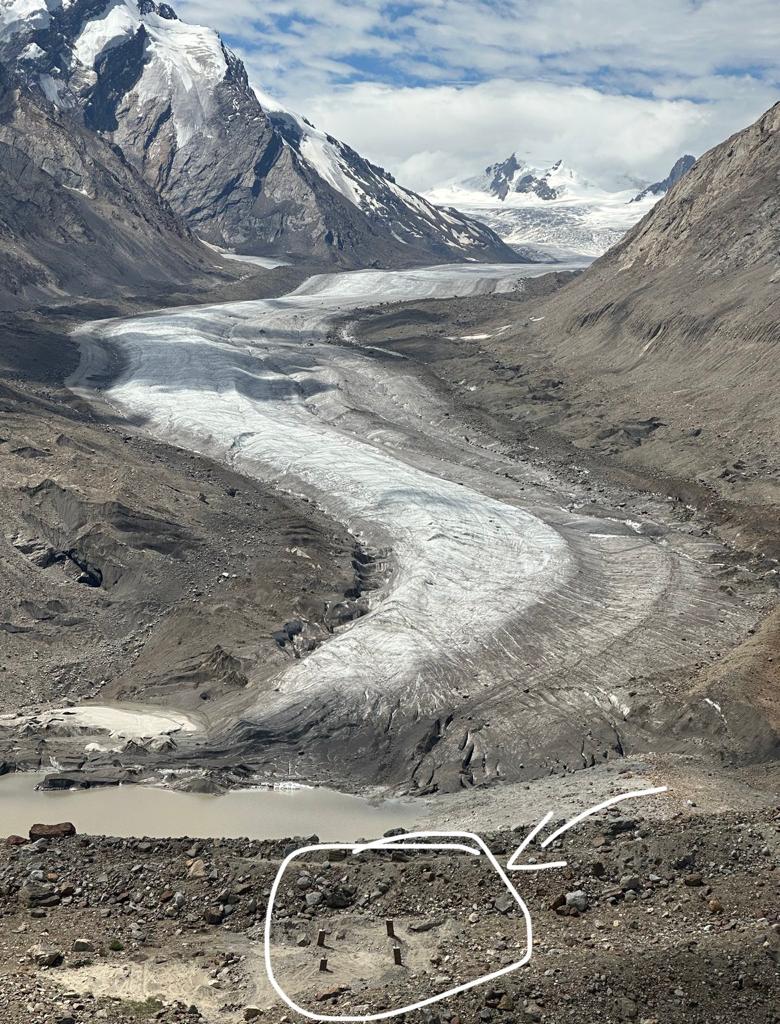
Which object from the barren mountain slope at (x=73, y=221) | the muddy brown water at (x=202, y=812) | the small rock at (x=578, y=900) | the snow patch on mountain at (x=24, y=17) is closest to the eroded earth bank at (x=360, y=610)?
the muddy brown water at (x=202, y=812)

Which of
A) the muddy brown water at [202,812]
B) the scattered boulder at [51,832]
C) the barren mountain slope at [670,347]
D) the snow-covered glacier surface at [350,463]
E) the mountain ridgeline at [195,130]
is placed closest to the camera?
the scattered boulder at [51,832]

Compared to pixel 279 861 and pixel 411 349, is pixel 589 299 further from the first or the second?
pixel 279 861

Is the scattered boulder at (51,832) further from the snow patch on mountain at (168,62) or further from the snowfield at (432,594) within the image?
the snow patch on mountain at (168,62)

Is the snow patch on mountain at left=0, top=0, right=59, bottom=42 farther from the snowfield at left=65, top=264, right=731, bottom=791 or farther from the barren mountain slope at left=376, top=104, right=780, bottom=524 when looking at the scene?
the snowfield at left=65, top=264, right=731, bottom=791

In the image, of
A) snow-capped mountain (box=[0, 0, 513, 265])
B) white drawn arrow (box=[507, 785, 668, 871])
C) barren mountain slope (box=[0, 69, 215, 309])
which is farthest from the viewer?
snow-capped mountain (box=[0, 0, 513, 265])

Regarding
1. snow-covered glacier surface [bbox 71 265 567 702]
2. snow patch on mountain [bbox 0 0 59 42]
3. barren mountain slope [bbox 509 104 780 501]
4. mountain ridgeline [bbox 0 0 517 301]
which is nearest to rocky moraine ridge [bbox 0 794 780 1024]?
snow-covered glacier surface [bbox 71 265 567 702]

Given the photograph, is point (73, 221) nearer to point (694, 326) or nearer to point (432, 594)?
point (694, 326)

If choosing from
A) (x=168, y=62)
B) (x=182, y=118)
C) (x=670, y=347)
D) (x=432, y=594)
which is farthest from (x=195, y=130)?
(x=432, y=594)
